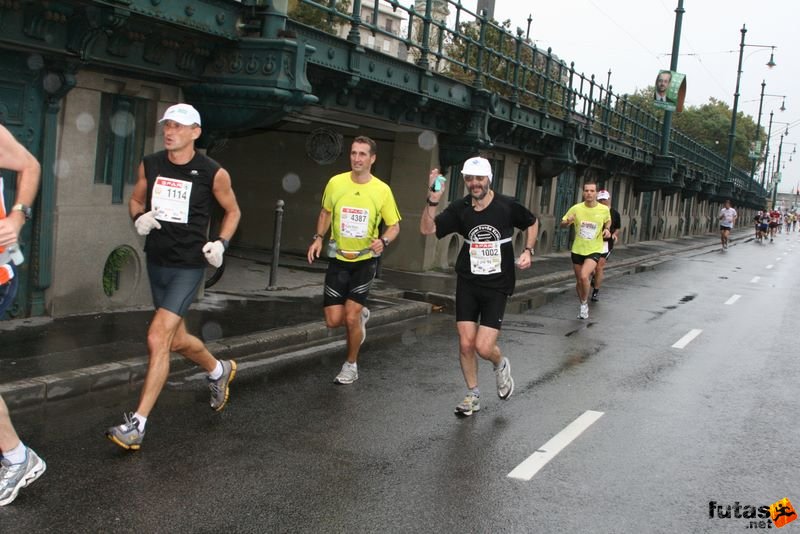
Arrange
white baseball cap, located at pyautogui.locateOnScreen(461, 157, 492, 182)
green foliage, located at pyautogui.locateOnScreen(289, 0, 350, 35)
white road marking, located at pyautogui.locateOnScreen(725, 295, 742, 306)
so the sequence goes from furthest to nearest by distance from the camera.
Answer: white road marking, located at pyautogui.locateOnScreen(725, 295, 742, 306) → green foliage, located at pyautogui.locateOnScreen(289, 0, 350, 35) → white baseball cap, located at pyautogui.locateOnScreen(461, 157, 492, 182)

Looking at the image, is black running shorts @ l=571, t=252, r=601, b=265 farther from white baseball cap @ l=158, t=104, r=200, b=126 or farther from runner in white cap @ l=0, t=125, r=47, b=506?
runner in white cap @ l=0, t=125, r=47, b=506

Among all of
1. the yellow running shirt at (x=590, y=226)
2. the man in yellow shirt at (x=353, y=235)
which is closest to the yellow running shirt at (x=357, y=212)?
the man in yellow shirt at (x=353, y=235)

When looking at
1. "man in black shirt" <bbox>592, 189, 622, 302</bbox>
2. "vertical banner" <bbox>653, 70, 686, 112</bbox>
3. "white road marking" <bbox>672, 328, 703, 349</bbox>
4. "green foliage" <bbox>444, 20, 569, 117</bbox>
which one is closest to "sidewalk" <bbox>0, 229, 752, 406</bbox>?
"man in black shirt" <bbox>592, 189, 622, 302</bbox>

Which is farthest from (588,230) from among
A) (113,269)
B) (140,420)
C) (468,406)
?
(140,420)

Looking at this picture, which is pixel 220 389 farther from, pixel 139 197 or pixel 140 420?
pixel 139 197

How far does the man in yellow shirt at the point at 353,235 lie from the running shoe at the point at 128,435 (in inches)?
98.1

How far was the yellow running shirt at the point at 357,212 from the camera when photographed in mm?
7703

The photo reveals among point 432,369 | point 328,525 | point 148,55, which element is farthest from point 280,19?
point 328,525

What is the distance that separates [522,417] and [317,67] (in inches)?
249

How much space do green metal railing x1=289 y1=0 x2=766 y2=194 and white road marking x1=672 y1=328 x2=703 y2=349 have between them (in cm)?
567

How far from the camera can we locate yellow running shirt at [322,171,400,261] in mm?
7703

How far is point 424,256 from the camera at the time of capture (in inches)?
695

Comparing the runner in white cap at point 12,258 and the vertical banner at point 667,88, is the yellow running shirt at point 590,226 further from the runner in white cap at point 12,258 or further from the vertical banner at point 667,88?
the vertical banner at point 667,88

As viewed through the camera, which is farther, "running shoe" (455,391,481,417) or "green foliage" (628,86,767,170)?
"green foliage" (628,86,767,170)
